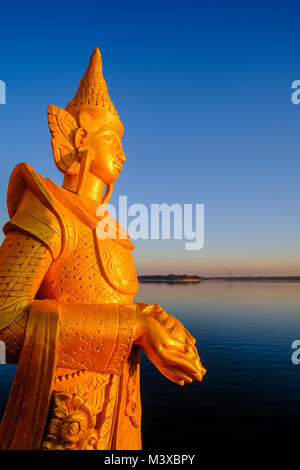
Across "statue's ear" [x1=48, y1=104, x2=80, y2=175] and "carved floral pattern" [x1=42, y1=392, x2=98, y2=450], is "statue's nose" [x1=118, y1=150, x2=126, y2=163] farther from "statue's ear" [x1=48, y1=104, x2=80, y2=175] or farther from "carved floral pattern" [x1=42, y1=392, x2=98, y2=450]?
"carved floral pattern" [x1=42, y1=392, x2=98, y2=450]

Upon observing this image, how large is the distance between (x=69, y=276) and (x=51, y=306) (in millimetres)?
341

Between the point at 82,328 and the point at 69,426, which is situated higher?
the point at 82,328

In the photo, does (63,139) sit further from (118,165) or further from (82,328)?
(82,328)

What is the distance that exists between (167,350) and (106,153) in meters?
1.89

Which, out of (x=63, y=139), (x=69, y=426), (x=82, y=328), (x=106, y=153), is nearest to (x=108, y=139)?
(x=106, y=153)

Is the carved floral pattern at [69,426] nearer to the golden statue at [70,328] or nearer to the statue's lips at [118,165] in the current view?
the golden statue at [70,328]

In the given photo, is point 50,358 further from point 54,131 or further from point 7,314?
point 54,131

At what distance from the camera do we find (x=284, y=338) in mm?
15469

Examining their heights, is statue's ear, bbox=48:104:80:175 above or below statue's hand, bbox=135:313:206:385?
above

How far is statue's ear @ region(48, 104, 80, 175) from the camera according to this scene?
3.10 meters

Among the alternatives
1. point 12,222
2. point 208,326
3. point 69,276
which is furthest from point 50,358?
point 208,326

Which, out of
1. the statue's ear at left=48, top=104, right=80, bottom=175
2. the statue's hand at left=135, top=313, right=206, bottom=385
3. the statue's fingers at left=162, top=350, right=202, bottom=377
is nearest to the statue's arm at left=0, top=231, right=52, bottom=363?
the statue's hand at left=135, top=313, right=206, bottom=385

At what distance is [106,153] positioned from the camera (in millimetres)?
3205

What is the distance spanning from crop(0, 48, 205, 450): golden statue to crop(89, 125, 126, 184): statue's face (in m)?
0.12
